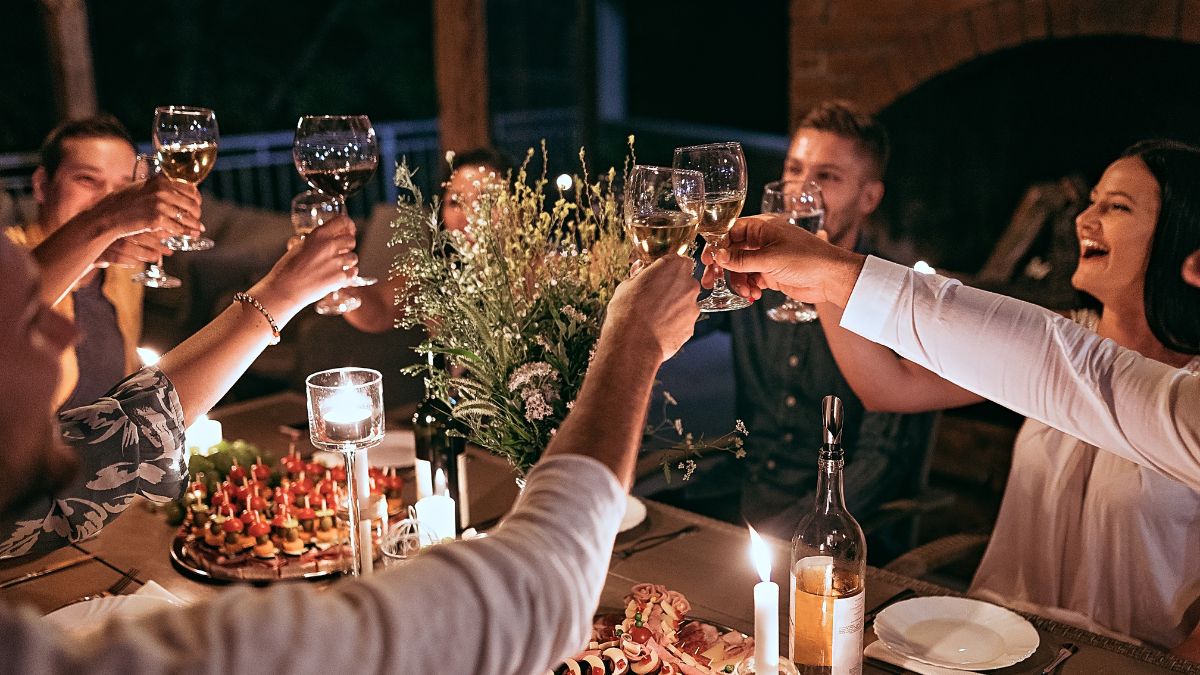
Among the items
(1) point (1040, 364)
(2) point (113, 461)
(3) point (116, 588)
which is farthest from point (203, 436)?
(1) point (1040, 364)

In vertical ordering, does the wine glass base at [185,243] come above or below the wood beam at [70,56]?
below

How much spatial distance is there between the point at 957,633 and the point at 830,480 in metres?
0.32

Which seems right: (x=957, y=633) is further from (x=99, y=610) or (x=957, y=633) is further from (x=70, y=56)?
(x=70, y=56)

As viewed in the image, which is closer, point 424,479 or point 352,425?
point 352,425

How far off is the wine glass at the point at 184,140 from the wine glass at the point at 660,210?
90 centimetres

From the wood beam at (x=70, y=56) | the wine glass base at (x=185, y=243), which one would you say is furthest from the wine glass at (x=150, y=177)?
the wood beam at (x=70, y=56)

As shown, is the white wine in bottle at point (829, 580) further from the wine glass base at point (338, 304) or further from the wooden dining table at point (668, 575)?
the wine glass base at point (338, 304)

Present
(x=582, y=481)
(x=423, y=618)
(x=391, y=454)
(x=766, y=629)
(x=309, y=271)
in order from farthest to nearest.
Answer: (x=391, y=454)
(x=309, y=271)
(x=766, y=629)
(x=582, y=481)
(x=423, y=618)

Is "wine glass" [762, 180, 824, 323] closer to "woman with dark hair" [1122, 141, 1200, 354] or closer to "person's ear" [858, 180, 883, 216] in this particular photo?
"person's ear" [858, 180, 883, 216]

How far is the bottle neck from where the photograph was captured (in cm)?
131

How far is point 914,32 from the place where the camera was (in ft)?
11.7

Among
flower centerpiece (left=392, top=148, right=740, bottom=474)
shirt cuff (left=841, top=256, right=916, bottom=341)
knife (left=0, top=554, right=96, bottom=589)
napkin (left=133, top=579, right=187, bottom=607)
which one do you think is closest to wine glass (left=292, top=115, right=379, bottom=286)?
flower centerpiece (left=392, top=148, right=740, bottom=474)

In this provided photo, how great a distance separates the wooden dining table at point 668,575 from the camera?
1422 millimetres

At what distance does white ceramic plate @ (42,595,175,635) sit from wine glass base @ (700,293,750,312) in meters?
0.84
